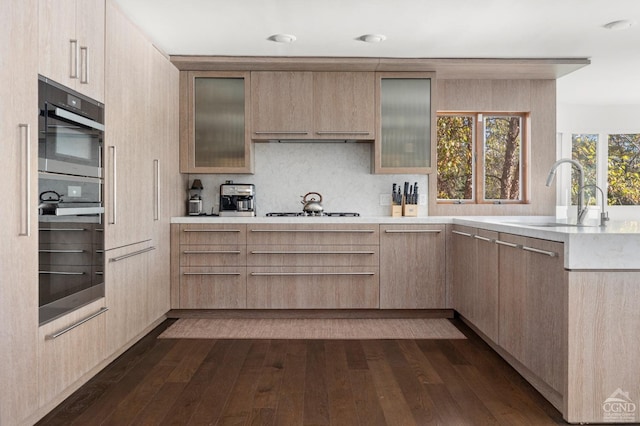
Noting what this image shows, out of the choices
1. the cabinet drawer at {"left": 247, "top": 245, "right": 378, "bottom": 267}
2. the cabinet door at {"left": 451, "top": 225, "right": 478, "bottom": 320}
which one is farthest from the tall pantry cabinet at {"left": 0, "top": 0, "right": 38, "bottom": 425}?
the cabinet door at {"left": 451, "top": 225, "right": 478, "bottom": 320}

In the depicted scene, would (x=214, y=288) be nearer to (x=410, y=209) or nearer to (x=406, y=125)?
(x=410, y=209)

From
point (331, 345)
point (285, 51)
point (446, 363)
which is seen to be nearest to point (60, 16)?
point (285, 51)

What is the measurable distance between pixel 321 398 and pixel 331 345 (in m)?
1.06

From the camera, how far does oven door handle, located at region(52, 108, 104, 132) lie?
2.52 m

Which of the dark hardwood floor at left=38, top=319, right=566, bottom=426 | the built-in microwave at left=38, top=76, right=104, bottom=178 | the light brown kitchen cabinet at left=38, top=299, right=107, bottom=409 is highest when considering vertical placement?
the built-in microwave at left=38, top=76, right=104, bottom=178

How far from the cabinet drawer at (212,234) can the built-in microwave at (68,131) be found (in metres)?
1.60

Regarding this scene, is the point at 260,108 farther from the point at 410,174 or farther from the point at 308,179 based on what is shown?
the point at 410,174

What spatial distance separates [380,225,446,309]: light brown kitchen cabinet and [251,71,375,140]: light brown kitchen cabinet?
1.06m

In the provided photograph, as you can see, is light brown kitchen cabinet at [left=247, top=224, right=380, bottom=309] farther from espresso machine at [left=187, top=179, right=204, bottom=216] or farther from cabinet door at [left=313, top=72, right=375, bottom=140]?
cabinet door at [left=313, top=72, right=375, bottom=140]

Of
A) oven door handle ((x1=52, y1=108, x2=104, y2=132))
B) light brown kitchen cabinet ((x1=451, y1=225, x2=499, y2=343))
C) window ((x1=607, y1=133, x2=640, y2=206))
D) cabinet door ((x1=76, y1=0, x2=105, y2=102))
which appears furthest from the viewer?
window ((x1=607, y1=133, x2=640, y2=206))

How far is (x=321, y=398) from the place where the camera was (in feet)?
8.92

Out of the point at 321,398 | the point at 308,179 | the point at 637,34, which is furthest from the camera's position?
the point at 308,179

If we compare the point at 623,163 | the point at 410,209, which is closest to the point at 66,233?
the point at 410,209

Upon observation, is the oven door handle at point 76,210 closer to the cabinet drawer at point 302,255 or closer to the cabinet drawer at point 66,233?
the cabinet drawer at point 66,233
